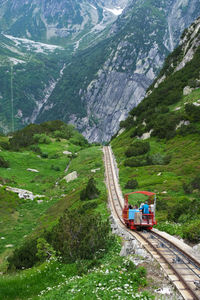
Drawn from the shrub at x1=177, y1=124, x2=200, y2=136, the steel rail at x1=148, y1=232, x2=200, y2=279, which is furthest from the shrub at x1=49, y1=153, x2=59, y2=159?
the steel rail at x1=148, y1=232, x2=200, y2=279

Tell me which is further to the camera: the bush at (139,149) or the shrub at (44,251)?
the bush at (139,149)

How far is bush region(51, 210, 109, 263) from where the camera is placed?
13.0m

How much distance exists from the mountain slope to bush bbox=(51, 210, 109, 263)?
499 centimetres

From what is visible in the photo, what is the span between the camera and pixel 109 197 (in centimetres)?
3006

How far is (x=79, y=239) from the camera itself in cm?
1388

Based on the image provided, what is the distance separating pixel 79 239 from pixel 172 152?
102 feet

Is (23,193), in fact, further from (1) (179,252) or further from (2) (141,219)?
(1) (179,252)

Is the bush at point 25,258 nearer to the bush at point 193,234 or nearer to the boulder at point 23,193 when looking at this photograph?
the bush at point 193,234

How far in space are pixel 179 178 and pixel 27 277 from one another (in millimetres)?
24015

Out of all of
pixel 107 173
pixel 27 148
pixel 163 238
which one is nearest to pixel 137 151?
pixel 107 173

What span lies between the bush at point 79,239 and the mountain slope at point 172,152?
4.99 m

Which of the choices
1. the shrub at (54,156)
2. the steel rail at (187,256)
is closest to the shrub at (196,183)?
the steel rail at (187,256)

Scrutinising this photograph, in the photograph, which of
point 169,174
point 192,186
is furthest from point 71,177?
point 192,186

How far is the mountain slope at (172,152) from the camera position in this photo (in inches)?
789
